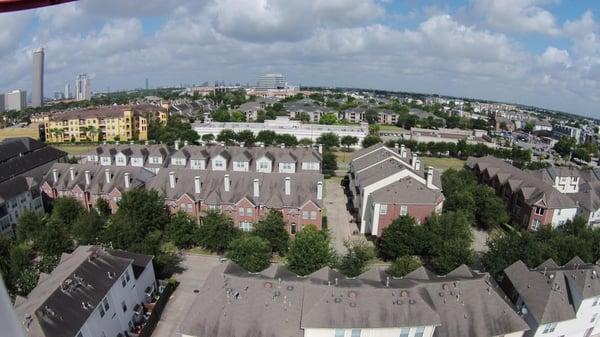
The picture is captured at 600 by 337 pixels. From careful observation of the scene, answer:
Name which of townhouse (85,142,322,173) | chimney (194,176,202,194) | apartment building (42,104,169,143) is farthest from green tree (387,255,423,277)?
apartment building (42,104,169,143)

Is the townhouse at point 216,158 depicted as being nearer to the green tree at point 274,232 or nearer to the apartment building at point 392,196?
the apartment building at point 392,196

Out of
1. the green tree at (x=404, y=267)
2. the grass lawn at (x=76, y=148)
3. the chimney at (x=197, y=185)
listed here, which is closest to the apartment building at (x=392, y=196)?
the green tree at (x=404, y=267)

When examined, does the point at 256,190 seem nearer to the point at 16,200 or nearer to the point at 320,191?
the point at 320,191

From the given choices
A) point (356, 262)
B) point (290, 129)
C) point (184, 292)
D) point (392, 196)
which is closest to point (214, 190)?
point (184, 292)

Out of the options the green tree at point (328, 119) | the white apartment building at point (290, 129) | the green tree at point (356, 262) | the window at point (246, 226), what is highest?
the green tree at point (328, 119)

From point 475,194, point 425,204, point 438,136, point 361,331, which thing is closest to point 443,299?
point 361,331

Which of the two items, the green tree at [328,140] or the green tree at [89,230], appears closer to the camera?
the green tree at [89,230]

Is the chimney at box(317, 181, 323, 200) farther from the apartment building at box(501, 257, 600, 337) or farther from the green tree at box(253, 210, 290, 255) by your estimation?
the apartment building at box(501, 257, 600, 337)

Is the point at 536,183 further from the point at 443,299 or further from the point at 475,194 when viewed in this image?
the point at 443,299
